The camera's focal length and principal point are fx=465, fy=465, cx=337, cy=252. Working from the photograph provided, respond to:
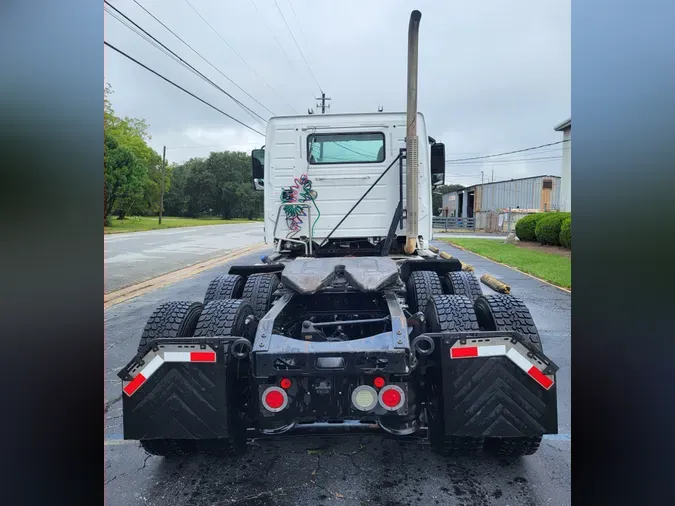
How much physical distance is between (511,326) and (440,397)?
0.60 metres

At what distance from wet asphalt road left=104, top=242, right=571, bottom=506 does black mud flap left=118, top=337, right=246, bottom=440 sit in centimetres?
40

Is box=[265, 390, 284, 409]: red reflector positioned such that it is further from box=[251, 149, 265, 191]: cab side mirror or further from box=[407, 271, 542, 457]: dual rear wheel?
box=[251, 149, 265, 191]: cab side mirror

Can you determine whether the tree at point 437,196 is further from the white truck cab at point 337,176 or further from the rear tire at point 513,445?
the rear tire at point 513,445

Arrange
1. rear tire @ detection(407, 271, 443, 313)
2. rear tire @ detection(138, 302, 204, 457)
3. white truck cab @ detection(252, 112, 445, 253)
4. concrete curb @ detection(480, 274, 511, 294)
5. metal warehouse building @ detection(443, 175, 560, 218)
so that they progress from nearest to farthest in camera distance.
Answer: rear tire @ detection(138, 302, 204, 457), rear tire @ detection(407, 271, 443, 313), white truck cab @ detection(252, 112, 445, 253), metal warehouse building @ detection(443, 175, 560, 218), concrete curb @ detection(480, 274, 511, 294)

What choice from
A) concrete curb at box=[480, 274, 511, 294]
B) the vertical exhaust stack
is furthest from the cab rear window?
concrete curb at box=[480, 274, 511, 294]

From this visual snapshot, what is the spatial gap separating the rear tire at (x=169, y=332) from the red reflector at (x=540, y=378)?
2.02 meters

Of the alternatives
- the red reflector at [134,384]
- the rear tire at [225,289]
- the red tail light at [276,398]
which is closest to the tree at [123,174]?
the red reflector at [134,384]

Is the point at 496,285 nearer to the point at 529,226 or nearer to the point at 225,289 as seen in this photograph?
the point at 529,226

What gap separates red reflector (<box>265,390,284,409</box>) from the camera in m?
2.44

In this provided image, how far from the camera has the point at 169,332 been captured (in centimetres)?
285
